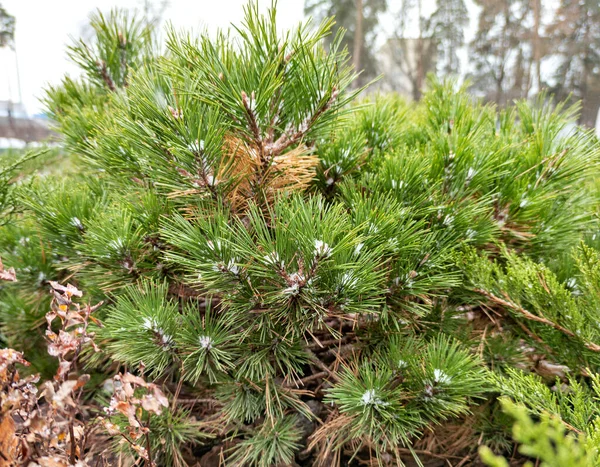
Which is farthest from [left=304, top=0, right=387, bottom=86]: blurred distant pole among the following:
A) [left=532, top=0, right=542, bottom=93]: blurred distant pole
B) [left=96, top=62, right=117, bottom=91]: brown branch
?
[left=96, top=62, right=117, bottom=91]: brown branch

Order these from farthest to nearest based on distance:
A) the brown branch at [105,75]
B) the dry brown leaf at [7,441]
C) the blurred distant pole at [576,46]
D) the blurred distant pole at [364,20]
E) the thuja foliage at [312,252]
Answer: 1. the blurred distant pole at [364,20]
2. the blurred distant pole at [576,46]
3. the brown branch at [105,75]
4. the thuja foliage at [312,252]
5. the dry brown leaf at [7,441]

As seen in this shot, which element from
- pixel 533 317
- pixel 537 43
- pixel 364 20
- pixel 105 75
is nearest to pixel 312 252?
pixel 533 317

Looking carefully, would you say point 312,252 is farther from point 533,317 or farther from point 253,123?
point 533,317

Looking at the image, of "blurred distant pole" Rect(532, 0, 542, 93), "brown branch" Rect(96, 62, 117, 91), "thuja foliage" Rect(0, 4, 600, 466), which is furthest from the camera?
"blurred distant pole" Rect(532, 0, 542, 93)

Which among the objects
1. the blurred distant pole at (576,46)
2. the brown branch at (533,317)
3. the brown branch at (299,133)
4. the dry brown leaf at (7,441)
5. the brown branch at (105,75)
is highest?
the brown branch at (105,75)

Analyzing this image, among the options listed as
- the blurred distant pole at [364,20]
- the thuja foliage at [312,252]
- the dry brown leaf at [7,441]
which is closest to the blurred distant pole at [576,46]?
the blurred distant pole at [364,20]

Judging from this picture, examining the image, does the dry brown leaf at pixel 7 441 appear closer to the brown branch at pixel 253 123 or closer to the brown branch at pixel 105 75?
the brown branch at pixel 253 123

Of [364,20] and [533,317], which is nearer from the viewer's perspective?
[533,317]

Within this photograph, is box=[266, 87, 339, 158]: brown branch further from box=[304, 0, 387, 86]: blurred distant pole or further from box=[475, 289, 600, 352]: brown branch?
box=[304, 0, 387, 86]: blurred distant pole
